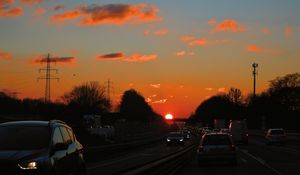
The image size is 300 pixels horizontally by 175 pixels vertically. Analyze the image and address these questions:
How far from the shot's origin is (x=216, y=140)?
30.2 m

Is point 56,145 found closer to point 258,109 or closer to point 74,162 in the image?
point 74,162

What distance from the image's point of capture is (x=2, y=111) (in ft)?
432

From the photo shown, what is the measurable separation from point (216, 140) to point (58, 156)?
1892cm

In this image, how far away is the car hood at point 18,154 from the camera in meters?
11.0

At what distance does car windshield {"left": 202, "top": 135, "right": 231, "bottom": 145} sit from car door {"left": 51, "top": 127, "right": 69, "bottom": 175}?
1792 centimetres

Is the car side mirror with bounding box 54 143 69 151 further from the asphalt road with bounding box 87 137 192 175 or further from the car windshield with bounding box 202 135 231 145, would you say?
the car windshield with bounding box 202 135 231 145

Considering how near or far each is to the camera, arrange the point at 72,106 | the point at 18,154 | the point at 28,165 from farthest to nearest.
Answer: the point at 72,106, the point at 18,154, the point at 28,165

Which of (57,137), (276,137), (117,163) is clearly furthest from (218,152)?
(276,137)

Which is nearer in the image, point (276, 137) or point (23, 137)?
point (23, 137)

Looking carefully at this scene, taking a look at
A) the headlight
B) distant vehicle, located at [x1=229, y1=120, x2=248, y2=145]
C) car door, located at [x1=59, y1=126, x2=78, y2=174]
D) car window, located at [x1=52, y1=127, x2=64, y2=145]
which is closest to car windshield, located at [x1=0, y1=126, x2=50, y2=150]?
car window, located at [x1=52, y1=127, x2=64, y2=145]

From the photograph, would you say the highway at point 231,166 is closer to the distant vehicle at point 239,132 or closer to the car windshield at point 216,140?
the car windshield at point 216,140

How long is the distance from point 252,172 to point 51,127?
13888 mm

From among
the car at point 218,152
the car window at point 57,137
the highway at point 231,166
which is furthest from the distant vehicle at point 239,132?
the car window at point 57,137

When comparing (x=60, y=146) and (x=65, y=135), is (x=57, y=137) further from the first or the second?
(x=65, y=135)
